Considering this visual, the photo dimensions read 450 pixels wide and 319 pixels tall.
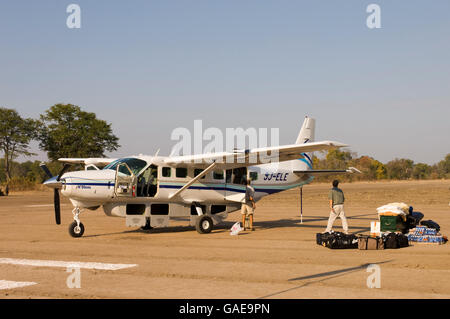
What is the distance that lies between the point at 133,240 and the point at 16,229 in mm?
5951

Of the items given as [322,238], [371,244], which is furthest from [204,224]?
[371,244]

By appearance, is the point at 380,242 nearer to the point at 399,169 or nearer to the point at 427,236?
the point at 427,236

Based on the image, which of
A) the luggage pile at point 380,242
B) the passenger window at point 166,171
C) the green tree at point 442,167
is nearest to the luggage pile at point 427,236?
the luggage pile at point 380,242

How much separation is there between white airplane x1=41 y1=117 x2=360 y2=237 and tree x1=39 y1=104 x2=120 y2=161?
46.5 metres

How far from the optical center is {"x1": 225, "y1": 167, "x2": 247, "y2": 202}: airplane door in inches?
703

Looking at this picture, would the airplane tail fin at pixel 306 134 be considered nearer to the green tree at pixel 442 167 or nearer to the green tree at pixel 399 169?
the green tree at pixel 399 169

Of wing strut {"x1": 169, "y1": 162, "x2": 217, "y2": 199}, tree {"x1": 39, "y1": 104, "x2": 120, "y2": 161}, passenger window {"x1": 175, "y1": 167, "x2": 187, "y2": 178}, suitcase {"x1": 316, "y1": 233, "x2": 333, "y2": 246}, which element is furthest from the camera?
tree {"x1": 39, "y1": 104, "x2": 120, "y2": 161}

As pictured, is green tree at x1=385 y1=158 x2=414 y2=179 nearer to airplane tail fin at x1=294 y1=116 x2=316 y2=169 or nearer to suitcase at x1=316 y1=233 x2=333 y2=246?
airplane tail fin at x1=294 y1=116 x2=316 y2=169

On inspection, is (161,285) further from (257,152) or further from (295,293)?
(257,152)

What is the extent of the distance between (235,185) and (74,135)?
1997 inches

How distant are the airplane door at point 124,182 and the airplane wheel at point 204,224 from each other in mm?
2483

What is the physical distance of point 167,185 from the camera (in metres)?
16.4

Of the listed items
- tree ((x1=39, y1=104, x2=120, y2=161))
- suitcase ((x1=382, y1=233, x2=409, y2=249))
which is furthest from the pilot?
tree ((x1=39, y1=104, x2=120, y2=161))

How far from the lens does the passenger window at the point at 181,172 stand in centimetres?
1672
